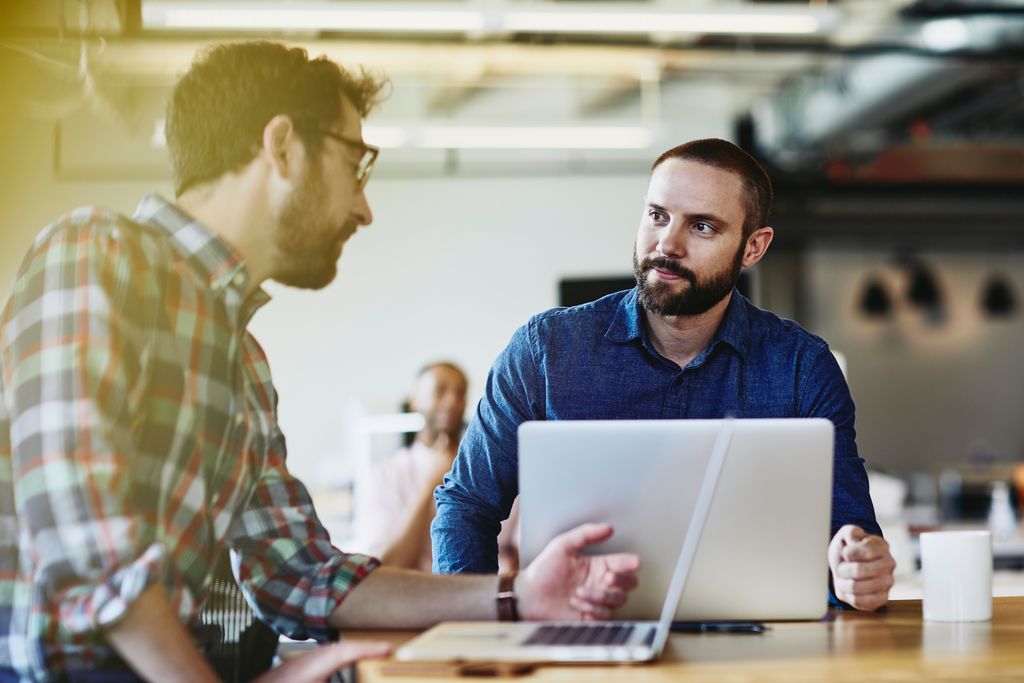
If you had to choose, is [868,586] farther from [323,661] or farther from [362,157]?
[362,157]

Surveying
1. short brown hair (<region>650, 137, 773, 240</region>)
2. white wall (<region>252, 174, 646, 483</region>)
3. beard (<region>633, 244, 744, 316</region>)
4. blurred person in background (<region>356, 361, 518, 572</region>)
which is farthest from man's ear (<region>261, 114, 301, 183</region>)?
white wall (<region>252, 174, 646, 483</region>)

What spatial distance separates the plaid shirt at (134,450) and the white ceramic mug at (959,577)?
0.86 meters

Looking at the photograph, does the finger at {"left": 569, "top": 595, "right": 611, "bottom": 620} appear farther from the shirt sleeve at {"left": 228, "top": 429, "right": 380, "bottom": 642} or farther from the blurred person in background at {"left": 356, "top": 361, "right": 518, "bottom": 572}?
the blurred person in background at {"left": 356, "top": 361, "right": 518, "bottom": 572}

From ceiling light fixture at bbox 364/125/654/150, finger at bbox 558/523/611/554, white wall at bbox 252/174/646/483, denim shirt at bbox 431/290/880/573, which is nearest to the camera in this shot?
finger at bbox 558/523/611/554

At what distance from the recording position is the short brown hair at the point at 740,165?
7.98 ft

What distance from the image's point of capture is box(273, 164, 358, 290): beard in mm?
1758

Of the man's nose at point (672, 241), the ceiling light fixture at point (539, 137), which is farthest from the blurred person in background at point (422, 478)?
the ceiling light fixture at point (539, 137)

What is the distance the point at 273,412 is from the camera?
1.87 meters

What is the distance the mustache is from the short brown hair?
218 millimetres

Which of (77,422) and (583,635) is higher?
(77,422)

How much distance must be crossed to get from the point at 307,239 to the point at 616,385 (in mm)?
839

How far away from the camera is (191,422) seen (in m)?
1.62

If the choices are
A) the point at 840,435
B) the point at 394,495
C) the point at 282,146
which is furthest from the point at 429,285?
the point at 282,146

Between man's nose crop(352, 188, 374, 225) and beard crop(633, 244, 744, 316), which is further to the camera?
beard crop(633, 244, 744, 316)
